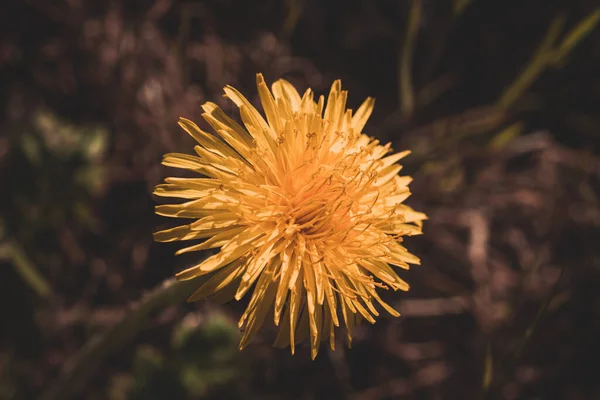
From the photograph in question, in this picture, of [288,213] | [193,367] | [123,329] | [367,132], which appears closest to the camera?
[288,213]

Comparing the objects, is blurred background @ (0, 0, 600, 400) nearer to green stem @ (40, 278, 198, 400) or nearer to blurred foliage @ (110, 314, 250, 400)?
blurred foliage @ (110, 314, 250, 400)

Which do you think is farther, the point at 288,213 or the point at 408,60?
the point at 408,60

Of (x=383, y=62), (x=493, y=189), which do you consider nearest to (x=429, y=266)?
(x=493, y=189)

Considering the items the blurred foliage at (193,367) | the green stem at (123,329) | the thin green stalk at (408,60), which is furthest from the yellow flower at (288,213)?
the thin green stalk at (408,60)

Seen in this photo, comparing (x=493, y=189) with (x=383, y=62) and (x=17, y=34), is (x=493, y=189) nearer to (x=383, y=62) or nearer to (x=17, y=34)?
(x=383, y=62)

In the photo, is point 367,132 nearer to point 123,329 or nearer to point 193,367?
point 193,367

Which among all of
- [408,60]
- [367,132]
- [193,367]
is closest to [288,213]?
[193,367]

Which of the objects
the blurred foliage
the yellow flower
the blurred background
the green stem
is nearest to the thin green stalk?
the blurred background
